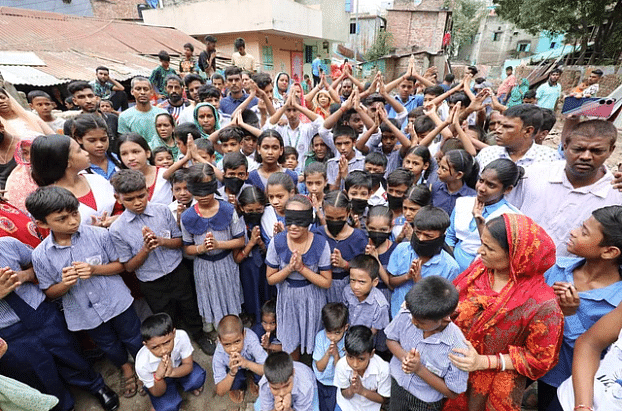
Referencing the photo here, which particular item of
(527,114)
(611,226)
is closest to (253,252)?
(611,226)

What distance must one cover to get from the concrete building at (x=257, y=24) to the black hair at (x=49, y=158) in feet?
54.5

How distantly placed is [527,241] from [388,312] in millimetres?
1333

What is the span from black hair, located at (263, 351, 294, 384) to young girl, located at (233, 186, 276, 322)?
1.00 metres

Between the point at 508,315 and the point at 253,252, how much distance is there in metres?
2.19

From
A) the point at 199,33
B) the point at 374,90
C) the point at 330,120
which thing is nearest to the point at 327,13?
the point at 199,33

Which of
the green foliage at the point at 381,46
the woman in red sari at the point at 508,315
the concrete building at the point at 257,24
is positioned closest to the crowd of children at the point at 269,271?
the woman in red sari at the point at 508,315

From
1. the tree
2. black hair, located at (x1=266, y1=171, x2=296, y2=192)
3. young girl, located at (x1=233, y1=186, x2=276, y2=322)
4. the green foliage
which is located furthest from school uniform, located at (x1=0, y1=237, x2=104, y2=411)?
the green foliage

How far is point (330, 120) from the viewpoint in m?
4.20

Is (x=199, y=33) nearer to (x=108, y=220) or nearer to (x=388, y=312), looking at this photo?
Result: (x=108, y=220)

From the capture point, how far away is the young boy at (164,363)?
2.38 metres

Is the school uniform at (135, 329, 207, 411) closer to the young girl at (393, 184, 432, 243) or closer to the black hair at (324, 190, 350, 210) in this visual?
the black hair at (324, 190, 350, 210)

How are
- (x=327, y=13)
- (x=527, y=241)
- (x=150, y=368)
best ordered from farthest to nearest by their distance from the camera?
(x=327, y=13) < (x=150, y=368) < (x=527, y=241)

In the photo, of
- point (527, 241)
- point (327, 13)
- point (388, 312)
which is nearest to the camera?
point (527, 241)

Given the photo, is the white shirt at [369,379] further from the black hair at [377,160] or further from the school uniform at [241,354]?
the black hair at [377,160]
